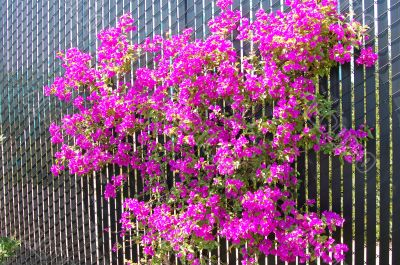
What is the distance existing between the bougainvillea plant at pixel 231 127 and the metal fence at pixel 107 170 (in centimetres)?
10

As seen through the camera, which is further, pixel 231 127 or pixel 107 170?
pixel 107 170

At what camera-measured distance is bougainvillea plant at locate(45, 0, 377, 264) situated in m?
2.91

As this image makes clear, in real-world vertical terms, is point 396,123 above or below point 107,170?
above

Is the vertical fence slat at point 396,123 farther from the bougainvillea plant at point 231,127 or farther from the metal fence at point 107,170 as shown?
the bougainvillea plant at point 231,127

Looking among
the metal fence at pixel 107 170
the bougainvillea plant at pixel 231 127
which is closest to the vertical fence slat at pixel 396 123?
the metal fence at pixel 107 170

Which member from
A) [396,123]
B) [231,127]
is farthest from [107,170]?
[396,123]

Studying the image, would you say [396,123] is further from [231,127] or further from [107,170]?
[107,170]

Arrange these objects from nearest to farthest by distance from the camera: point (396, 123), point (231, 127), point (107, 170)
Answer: point (396, 123)
point (231, 127)
point (107, 170)

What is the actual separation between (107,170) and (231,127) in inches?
62.4

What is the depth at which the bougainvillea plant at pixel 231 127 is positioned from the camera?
9.55 ft

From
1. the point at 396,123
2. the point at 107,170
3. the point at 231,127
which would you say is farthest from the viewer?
the point at 107,170

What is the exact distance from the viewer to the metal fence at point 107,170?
2.80 m

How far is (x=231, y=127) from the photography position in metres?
3.26

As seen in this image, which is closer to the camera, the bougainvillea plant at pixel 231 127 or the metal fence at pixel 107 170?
the metal fence at pixel 107 170
